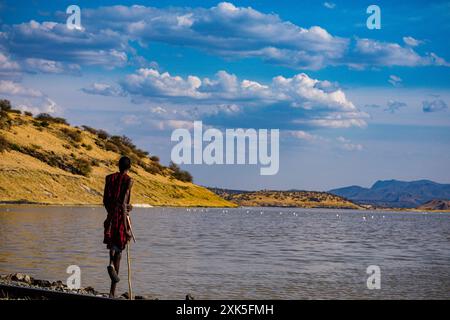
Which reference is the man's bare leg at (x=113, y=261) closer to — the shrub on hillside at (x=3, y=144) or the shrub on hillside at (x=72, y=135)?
the shrub on hillside at (x=3, y=144)

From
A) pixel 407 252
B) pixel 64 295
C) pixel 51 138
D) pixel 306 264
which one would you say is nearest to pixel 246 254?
pixel 306 264

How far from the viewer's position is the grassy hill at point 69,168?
344 ft

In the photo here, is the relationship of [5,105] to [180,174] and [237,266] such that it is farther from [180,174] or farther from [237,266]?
[237,266]

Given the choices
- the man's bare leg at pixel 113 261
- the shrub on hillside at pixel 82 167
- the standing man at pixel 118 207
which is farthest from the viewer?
the shrub on hillside at pixel 82 167

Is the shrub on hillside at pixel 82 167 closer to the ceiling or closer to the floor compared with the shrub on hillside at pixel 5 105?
closer to the floor

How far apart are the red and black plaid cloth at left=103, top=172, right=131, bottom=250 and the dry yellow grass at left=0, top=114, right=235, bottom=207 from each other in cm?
8221

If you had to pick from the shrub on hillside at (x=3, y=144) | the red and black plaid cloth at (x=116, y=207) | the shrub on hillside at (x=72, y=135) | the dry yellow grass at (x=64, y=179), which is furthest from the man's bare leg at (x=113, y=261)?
the shrub on hillside at (x=72, y=135)

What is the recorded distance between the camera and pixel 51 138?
5300 inches

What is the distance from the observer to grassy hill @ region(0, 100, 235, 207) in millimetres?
104938

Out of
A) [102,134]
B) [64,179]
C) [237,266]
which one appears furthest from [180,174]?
[237,266]

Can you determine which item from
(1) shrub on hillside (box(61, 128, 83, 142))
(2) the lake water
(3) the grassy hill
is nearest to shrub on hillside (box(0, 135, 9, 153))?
(3) the grassy hill

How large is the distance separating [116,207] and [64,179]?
100407mm

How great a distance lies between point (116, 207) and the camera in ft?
53.2
